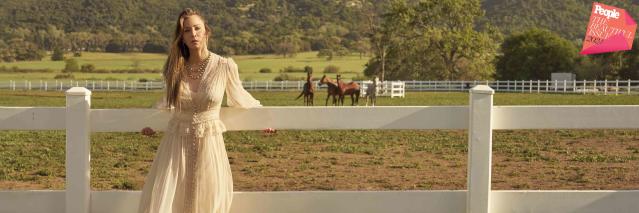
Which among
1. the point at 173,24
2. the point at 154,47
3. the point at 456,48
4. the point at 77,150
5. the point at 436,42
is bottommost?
the point at 77,150

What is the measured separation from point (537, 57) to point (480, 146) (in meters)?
55.4

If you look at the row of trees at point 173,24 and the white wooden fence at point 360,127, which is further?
the row of trees at point 173,24

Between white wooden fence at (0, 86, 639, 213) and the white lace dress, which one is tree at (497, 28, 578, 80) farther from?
the white lace dress

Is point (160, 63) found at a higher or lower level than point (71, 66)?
higher

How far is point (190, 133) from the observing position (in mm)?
5090

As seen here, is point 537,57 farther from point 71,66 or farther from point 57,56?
point 57,56

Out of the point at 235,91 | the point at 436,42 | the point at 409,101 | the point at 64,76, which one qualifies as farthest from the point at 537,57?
the point at 235,91

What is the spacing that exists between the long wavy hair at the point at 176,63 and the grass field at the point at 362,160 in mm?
3598

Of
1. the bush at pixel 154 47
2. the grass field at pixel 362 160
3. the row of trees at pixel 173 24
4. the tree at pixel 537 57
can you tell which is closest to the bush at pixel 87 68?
the row of trees at pixel 173 24

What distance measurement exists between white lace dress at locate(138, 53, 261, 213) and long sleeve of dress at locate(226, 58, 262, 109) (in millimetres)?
53

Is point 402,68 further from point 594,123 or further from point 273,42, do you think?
point 594,123

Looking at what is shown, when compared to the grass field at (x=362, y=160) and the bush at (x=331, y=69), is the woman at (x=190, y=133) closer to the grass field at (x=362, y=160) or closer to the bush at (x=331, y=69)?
the grass field at (x=362, y=160)

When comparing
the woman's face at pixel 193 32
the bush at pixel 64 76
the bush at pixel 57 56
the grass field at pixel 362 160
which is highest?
the woman's face at pixel 193 32

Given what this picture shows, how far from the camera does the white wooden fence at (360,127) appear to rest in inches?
218
